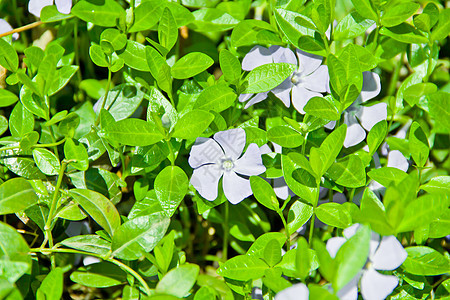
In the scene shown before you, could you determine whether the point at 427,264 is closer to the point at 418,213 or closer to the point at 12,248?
the point at 418,213

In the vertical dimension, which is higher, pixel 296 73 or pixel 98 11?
pixel 98 11

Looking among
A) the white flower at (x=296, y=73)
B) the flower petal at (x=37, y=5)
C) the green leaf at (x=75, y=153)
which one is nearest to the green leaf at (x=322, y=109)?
the white flower at (x=296, y=73)

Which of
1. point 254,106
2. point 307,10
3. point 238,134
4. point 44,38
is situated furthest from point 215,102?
point 44,38

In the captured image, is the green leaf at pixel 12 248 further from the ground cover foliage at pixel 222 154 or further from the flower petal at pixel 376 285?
the flower petal at pixel 376 285

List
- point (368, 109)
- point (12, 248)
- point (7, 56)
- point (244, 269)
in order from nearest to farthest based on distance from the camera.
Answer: point (12, 248) < point (244, 269) < point (7, 56) < point (368, 109)

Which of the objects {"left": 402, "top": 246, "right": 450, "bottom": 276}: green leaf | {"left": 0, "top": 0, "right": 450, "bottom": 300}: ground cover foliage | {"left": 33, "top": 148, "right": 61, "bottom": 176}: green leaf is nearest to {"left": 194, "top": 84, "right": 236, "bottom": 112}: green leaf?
{"left": 0, "top": 0, "right": 450, "bottom": 300}: ground cover foliage

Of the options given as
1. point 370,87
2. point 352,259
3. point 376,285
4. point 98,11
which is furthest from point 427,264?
point 98,11

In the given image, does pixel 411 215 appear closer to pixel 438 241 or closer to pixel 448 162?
pixel 438 241
